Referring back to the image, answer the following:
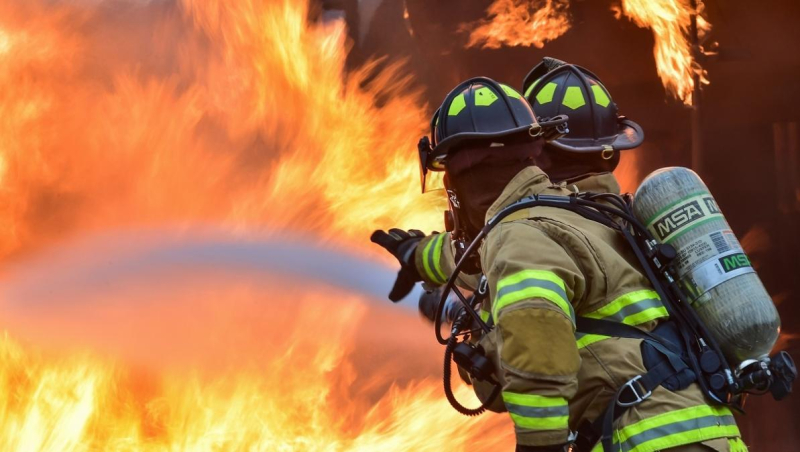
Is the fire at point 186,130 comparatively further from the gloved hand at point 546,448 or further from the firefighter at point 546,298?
the gloved hand at point 546,448

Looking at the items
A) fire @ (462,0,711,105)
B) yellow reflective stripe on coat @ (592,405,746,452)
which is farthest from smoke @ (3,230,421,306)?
yellow reflective stripe on coat @ (592,405,746,452)

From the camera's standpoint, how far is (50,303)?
5051 mm

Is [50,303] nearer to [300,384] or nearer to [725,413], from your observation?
[300,384]

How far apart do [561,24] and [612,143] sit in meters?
2.37

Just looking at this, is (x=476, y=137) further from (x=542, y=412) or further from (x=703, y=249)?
(x=542, y=412)

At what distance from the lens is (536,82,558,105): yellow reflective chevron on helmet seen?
156 inches

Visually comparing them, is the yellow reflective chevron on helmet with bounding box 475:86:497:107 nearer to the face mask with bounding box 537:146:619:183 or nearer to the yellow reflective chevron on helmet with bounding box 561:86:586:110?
the face mask with bounding box 537:146:619:183

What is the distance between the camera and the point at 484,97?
3242 millimetres

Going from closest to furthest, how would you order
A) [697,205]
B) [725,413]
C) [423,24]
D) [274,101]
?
1. [725,413]
2. [697,205]
3. [274,101]
4. [423,24]

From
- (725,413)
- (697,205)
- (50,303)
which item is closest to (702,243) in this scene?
(697,205)

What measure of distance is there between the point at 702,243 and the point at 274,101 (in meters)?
3.13

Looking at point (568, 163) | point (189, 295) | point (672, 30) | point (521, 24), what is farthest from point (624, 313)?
point (672, 30)

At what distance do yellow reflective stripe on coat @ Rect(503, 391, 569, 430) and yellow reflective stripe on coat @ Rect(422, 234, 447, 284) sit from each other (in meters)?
1.43

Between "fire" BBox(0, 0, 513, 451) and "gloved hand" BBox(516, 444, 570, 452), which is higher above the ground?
"fire" BBox(0, 0, 513, 451)
